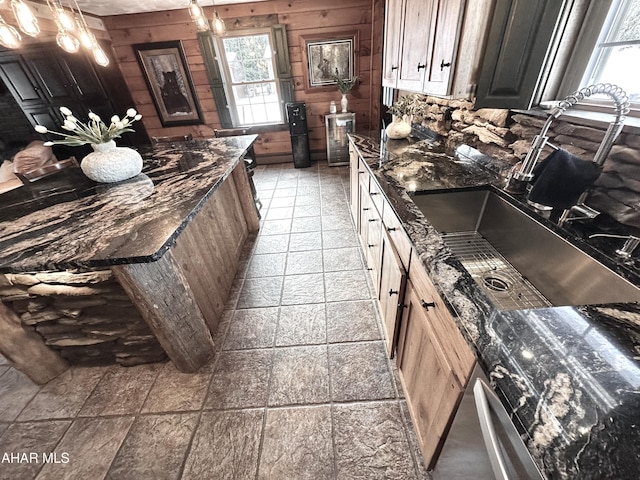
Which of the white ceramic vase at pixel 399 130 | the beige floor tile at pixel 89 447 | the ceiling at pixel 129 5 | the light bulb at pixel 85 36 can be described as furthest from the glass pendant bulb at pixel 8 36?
the ceiling at pixel 129 5

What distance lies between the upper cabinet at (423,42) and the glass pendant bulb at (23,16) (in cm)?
205

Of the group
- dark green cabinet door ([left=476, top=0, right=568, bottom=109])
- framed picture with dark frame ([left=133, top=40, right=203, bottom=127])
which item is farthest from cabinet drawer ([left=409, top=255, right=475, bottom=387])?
framed picture with dark frame ([left=133, top=40, right=203, bottom=127])

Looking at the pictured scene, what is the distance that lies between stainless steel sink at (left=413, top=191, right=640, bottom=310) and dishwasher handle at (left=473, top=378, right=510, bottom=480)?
1.63 feet

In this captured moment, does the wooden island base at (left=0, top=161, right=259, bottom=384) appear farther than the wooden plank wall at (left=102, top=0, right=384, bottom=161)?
No

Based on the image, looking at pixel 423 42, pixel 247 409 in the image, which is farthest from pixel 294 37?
pixel 247 409

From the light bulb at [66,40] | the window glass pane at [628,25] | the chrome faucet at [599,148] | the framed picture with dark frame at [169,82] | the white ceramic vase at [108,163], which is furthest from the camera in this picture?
the framed picture with dark frame at [169,82]

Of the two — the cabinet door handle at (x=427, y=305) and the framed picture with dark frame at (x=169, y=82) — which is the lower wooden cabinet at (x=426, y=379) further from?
the framed picture with dark frame at (x=169, y=82)

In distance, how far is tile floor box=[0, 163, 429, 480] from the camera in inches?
46.0

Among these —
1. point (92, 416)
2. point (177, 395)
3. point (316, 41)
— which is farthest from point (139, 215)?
point (316, 41)

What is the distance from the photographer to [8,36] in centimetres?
129

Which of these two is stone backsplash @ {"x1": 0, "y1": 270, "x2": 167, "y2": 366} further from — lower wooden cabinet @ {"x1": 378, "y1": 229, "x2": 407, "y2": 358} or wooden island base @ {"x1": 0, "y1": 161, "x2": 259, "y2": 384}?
lower wooden cabinet @ {"x1": 378, "y1": 229, "x2": 407, "y2": 358}

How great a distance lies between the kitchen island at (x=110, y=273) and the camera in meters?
1.09

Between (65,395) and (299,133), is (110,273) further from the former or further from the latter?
(299,133)

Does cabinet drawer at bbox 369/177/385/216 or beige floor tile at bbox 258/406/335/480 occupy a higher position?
cabinet drawer at bbox 369/177/385/216
